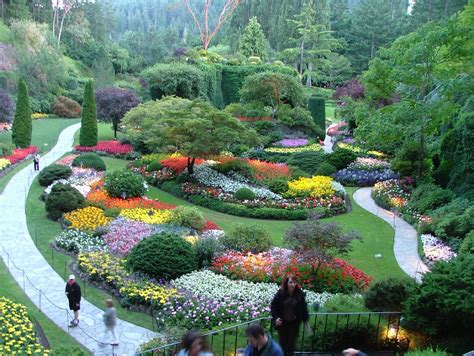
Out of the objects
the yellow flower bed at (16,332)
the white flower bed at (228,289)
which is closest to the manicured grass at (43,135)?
the yellow flower bed at (16,332)

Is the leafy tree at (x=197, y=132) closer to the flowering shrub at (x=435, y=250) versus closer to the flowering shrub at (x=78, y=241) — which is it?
the flowering shrub at (x=78, y=241)

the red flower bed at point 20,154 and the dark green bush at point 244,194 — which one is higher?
the dark green bush at point 244,194

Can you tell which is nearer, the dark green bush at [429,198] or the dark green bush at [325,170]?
the dark green bush at [429,198]

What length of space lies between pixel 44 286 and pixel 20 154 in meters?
16.8

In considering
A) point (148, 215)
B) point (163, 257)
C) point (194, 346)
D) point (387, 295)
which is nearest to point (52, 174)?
point (148, 215)

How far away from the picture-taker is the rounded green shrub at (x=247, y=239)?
15.2 meters

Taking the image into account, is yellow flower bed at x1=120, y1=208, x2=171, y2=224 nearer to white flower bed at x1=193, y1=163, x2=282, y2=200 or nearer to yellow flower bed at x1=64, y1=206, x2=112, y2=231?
yellow flower bed at x1=64, y1=206, x2=112, y2=231

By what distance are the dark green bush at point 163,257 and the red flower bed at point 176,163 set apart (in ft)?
35.9

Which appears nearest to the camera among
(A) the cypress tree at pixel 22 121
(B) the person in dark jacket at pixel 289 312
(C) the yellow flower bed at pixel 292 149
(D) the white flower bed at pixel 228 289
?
(B) the person in dark jacket at pixel 289 312

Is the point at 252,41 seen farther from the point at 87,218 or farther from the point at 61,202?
the point at 87,218

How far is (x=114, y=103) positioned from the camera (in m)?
33.8

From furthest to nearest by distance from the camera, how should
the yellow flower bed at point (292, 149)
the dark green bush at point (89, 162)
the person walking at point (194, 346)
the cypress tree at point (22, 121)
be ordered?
the yellow flower bed at point (292, 149), the cypress tree at point (22, 121), the dark green bush at point (89, 162), the person walking at point (194, 346)

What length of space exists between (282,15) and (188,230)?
53536mm

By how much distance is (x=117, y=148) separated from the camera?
31.2 meters
